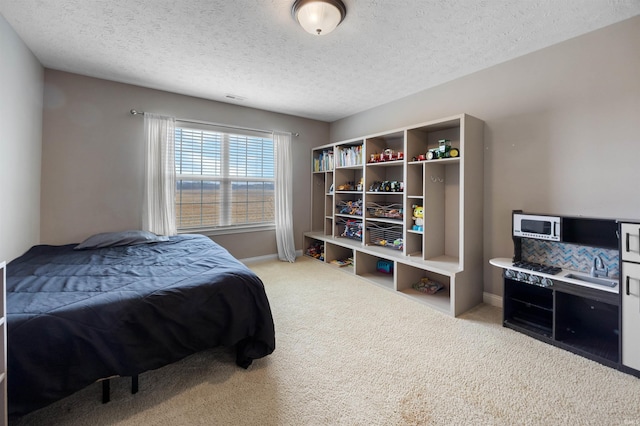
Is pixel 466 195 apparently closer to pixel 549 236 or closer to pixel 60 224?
pixel 549 236

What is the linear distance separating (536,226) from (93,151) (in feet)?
14.4

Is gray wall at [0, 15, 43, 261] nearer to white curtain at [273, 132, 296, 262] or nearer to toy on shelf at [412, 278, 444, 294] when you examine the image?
white curtain at [273, 132, 296, 262]

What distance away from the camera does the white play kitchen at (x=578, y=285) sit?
163 centimetres

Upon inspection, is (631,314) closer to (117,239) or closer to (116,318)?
(116,318)

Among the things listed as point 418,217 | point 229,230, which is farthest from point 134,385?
point 418,217

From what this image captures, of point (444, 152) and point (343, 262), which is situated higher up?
point (444, 152)

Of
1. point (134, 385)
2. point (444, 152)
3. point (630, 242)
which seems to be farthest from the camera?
point (444, 152)

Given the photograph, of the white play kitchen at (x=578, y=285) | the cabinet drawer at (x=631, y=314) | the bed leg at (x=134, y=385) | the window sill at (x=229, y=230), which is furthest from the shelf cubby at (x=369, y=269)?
the bed leg at (x=134, y=385)

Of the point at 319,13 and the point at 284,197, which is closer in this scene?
the point at 319,13

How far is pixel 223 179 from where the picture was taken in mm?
3809

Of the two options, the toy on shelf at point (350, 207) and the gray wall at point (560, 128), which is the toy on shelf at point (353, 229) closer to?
the toy on shelf at point (350, 207)

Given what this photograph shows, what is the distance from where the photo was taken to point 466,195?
2.50 metres

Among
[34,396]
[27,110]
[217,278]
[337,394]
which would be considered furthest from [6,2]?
[337,394]

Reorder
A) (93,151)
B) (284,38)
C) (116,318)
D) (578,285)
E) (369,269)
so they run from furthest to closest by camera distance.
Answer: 1. (369,269)
2. (93,151)
3. (284,38)
4. (578,285)
5. (116,318)
